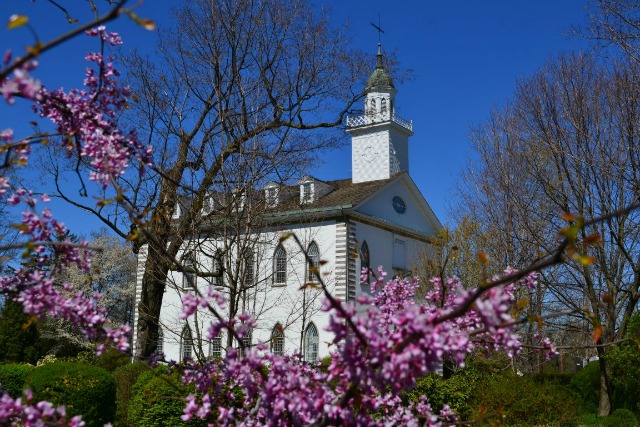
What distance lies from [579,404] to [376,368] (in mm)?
17236

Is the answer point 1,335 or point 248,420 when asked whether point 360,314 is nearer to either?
point 248,420

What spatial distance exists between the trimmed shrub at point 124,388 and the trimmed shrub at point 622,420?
11.3 metres

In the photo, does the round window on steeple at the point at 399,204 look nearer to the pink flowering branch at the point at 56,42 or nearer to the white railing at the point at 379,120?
the white railing at the point at 379,120

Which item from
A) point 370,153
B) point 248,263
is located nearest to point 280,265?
point 370,153

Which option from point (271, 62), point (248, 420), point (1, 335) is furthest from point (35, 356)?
point (248, 420)

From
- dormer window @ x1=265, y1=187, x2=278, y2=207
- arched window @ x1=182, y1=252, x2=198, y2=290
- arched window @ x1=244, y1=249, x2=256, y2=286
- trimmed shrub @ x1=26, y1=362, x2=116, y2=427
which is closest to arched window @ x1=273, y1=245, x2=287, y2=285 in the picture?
arched window @ x1=182, y1=252, x2=198, y2=290

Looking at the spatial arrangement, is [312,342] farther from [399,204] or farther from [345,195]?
[399,204]

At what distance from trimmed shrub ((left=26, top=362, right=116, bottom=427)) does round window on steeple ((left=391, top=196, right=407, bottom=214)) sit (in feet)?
57.6

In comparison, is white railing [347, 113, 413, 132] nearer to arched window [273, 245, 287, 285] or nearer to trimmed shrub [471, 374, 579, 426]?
arched window [273, 245, 287, 285]

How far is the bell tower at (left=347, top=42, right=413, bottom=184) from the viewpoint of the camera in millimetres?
29641

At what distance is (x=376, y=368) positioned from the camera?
7.64 ft

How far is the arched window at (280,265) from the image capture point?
1022 inches

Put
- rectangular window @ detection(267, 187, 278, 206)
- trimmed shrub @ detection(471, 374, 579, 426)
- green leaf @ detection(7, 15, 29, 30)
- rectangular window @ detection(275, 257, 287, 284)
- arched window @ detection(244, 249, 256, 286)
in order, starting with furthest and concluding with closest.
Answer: rectangular window @ detection(275, 257, 287, 284) → trimmed shrub @ detection(471, 374, 579, 426) → rectangular window @ detection(267, 187, 278, 206) → arched window @ detection(244, 249, 256, 286) → green leaf @ detection(7, 15, 29, 30)

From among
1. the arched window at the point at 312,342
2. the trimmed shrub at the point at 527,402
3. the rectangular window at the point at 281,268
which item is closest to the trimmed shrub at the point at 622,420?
the trimmed shrub at the point at 527,402
